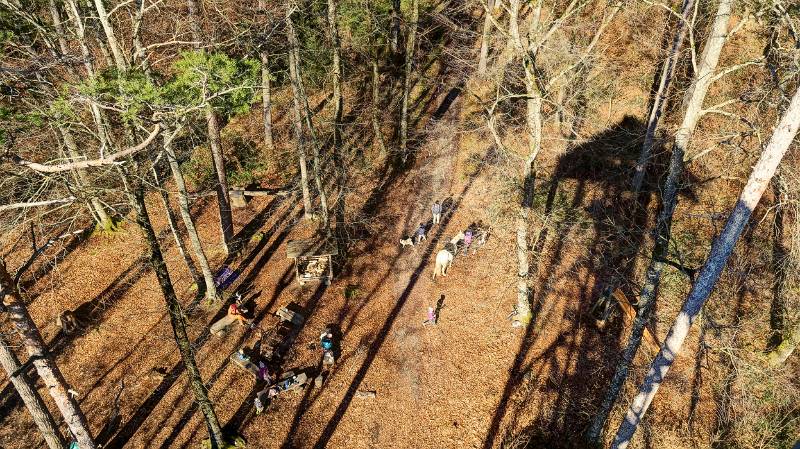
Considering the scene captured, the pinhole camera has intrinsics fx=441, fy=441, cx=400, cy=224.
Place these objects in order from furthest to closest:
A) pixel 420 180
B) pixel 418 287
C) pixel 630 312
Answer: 1. pixel 420 180
2. pixel 418 287
3. pixel 630 312

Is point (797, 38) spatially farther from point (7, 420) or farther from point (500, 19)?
point (500, 19)

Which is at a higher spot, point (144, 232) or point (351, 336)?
point (144, 232)

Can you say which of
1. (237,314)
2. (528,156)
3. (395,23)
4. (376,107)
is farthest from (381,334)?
(395,23)

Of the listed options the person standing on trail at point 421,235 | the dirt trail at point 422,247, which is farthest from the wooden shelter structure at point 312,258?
the person standing on trail at point 421,235

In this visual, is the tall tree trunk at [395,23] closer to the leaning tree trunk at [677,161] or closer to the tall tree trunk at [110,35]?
the tall tree trunk at [110,35]

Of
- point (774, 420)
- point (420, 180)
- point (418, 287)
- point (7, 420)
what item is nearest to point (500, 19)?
point (420, 180)

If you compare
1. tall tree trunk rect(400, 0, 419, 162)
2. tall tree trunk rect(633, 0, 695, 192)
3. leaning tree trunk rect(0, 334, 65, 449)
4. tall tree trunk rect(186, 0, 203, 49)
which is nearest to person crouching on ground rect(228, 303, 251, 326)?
leaning tree trunk rect(0, 334, 65, 449)
